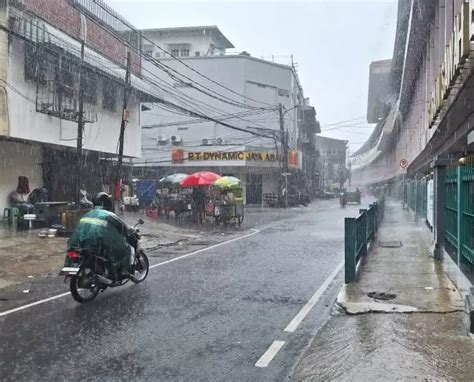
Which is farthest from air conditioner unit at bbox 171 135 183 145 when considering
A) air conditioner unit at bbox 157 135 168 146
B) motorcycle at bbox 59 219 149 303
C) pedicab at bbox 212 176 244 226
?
motorcycle at bbox 59 219 149 303

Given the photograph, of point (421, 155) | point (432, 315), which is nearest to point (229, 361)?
point (432, 315)

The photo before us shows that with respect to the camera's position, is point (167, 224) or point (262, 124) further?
point (262, 124)

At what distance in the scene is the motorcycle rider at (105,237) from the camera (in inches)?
303

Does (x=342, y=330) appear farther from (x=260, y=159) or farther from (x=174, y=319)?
(x=260, y=159)

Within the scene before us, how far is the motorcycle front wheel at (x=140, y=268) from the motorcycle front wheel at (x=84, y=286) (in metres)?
1.15

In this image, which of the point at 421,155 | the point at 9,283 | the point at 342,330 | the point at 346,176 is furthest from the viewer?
the point at 346,176

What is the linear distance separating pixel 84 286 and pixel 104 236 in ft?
2.62

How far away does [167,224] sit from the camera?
22516mm

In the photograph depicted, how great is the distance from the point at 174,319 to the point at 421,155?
22.3 meters

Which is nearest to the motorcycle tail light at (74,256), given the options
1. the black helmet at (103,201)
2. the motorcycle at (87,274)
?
the motorcycle at (87,274)

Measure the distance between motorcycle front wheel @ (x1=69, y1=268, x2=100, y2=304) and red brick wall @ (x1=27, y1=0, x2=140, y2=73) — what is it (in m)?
14.6

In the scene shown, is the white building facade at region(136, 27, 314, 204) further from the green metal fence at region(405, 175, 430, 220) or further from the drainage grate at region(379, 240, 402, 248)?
the drainage grate at region(379, 240, 402, 248)

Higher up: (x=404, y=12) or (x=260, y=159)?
(x=404, y=12)

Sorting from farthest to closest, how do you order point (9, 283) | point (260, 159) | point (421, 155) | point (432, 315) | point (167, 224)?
point (260, 159)
point (421, 155)
point (167, 224)
point (9, 283)
point (432, 315)
